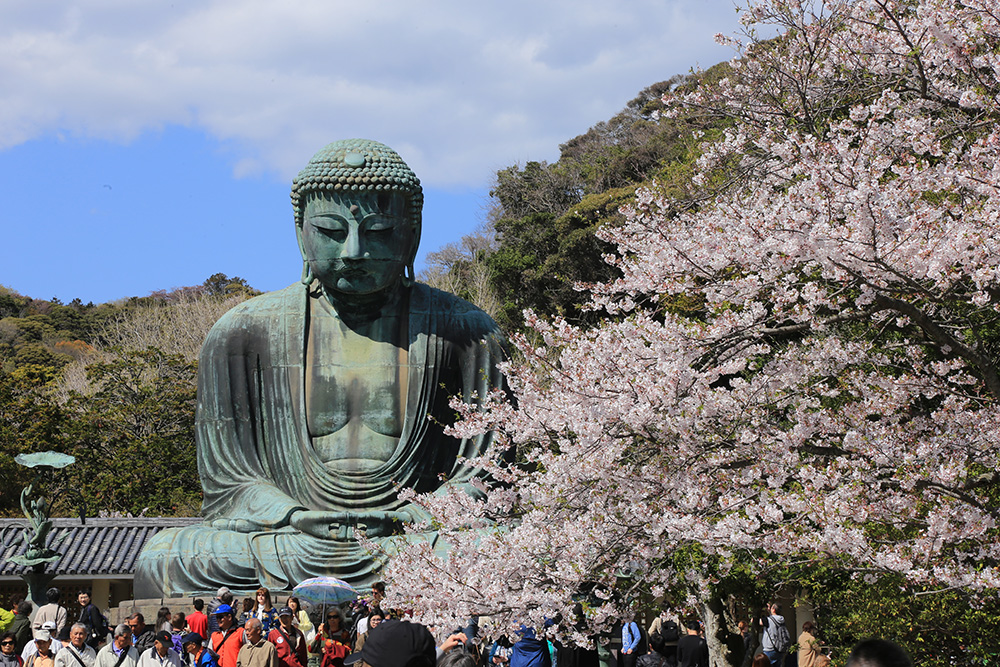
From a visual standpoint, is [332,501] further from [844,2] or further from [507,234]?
[507,234]

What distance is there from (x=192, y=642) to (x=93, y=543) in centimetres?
1419

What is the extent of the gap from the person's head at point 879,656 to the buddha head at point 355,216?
28.1ft

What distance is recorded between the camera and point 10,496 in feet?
84.2

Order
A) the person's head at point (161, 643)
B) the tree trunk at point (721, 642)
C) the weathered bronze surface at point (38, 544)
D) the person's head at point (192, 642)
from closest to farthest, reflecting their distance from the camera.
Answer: the person's head at point (161, 643) → the person's head at point (192, 642) → the weathered bronze surface at point (38, 544) → the tree trunk at point (721, 642)

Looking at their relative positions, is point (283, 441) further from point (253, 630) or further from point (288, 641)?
point (253, 630)

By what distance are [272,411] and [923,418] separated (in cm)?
706

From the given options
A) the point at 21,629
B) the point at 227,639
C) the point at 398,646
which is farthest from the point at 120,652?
the point at 398,646

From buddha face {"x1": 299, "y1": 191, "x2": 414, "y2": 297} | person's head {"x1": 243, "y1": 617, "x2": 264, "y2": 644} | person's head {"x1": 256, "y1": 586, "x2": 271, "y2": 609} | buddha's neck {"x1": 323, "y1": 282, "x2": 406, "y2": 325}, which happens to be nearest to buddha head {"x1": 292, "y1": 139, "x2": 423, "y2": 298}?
buddha face {"x1": 299, "y1": 191, "x2": 414, "y2": 297}

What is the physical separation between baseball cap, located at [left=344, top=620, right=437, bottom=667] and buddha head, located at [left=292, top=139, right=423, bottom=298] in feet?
26.6

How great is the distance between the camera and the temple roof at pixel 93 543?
2136cm

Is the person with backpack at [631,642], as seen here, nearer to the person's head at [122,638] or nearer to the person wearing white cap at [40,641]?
the person's head at [122,638]

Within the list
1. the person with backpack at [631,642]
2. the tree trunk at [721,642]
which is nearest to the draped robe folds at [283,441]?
the person with backpack at [631,642]

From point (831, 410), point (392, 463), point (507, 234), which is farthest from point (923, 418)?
point (507, 234)

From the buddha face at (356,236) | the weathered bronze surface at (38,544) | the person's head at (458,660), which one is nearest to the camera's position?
the person's head at (458,660)
